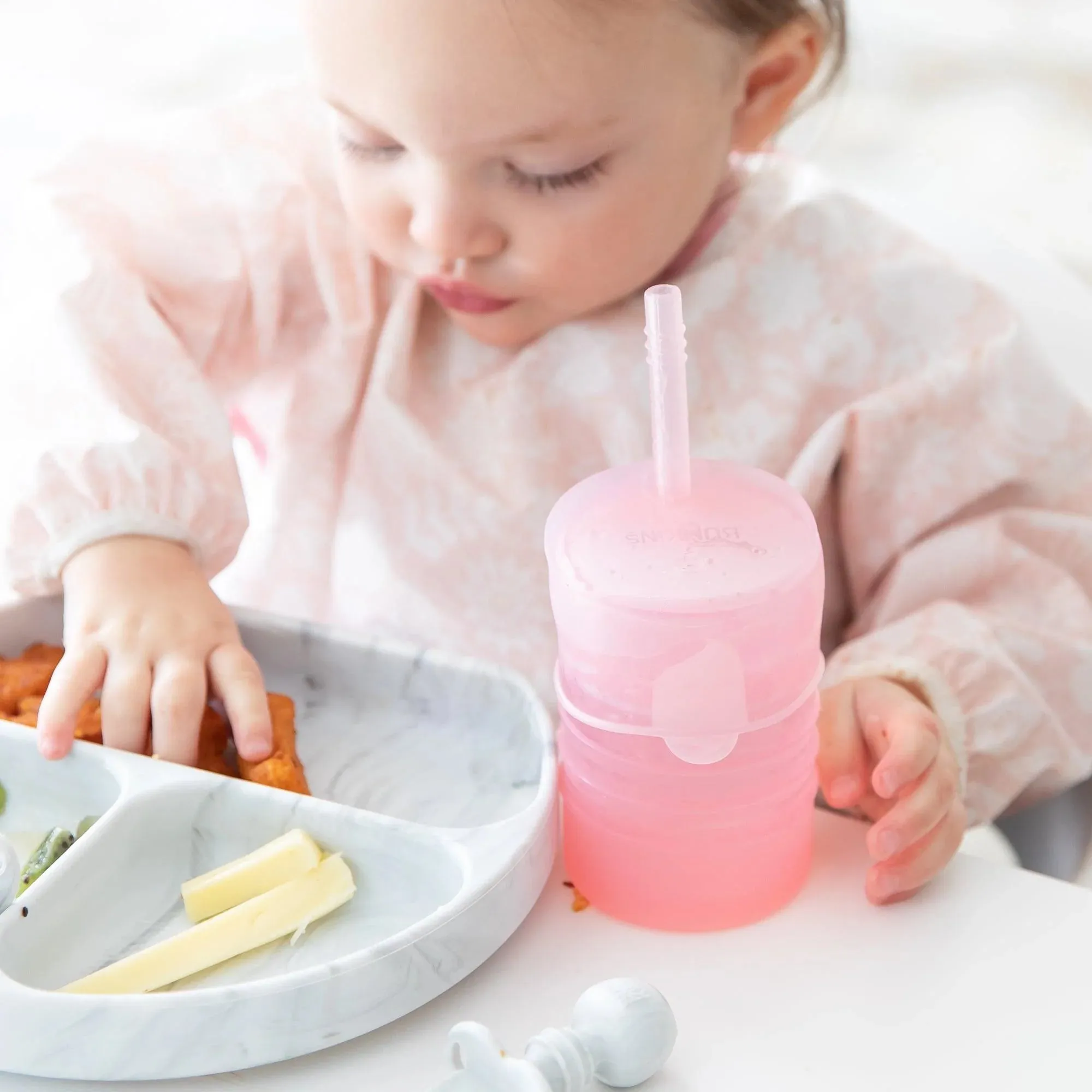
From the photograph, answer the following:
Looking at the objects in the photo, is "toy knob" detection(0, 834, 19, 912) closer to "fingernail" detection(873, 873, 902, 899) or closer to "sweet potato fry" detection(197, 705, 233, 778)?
"sweet potato fry" detection(197, 705, 233, 778)

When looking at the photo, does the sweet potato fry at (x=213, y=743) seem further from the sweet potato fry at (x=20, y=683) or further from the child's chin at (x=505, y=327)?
the child's chin at (x=505, y=327)

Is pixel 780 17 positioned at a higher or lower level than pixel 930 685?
higher

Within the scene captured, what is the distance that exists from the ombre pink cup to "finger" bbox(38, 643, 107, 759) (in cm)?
22

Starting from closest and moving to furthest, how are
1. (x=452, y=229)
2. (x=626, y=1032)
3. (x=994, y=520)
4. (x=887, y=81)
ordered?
1. (x=626, y=1032)
2. (x=452, y=229)
3. (x=994, y=520)
4. (x=887, y=81)

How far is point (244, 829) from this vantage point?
0.61 meters

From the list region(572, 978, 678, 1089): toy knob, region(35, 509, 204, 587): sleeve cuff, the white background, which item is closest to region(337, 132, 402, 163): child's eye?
region(35, 509, 204, 587): sleeve cuff

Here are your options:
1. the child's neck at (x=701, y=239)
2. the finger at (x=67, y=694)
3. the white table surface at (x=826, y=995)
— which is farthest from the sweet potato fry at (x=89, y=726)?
the child's neck at (x=701, y=239)

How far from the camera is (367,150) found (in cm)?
75

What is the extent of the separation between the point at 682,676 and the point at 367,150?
1.20 ft

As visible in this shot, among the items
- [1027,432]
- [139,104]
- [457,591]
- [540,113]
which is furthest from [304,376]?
[139,104]

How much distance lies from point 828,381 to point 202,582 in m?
0.39

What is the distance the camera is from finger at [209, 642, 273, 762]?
2.12 feet

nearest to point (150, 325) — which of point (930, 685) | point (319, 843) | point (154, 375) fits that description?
point (154, 375)

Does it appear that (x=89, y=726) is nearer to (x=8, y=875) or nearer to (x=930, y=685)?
(x=8, y=875)
